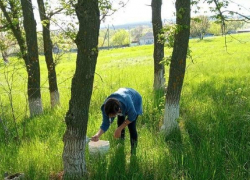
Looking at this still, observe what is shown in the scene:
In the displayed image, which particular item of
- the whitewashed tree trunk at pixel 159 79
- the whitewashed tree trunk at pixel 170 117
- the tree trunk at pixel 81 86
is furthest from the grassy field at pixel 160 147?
the whitewashed tree trunk at pixel 159 79

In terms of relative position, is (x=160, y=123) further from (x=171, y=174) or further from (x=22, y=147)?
(x=22, y=147)

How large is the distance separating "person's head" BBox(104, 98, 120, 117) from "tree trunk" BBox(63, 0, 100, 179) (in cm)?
45

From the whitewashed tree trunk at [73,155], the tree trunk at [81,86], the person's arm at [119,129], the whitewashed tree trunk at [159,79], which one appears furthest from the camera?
the whitewashed tree trunk at [159,79]

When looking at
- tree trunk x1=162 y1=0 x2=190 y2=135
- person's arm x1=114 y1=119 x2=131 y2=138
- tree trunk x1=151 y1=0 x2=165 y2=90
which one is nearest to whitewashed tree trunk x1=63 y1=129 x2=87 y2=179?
person's arm x1=114 y1=119 x2=131 y2=138

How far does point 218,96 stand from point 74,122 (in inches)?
172

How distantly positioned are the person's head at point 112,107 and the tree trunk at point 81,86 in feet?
1.46

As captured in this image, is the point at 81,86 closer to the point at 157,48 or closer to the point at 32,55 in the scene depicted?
the point at 32,55

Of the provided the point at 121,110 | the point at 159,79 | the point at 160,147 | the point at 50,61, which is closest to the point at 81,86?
the point at 121,110

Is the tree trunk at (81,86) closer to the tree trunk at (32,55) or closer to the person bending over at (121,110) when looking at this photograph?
the person bending over at (121,110)

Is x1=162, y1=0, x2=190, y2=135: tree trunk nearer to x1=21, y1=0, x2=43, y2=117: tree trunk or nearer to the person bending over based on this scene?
the person bending over

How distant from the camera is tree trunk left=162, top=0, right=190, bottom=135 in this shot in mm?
5023

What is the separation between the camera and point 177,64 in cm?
520

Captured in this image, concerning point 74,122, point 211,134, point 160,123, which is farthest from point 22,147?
point 211,134

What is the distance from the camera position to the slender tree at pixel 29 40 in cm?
686
